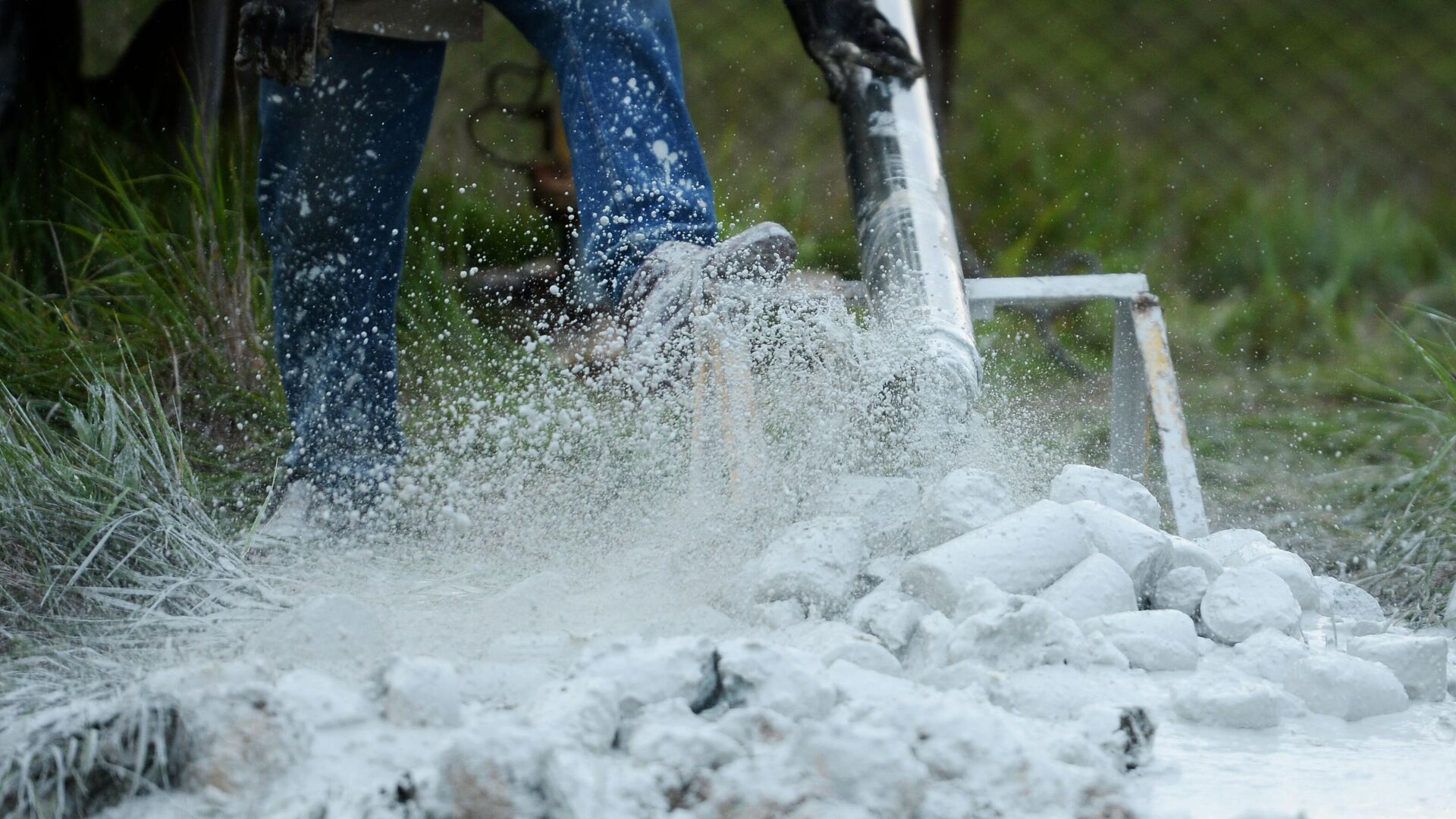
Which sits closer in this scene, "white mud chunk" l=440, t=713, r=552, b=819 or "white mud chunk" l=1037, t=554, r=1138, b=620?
"white mud chunk" l=440, t=713, r=552, b=819

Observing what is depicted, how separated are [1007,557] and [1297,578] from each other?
43cm

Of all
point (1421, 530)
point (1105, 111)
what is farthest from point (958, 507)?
point (1105, 111)

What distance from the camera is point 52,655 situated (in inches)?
59.8

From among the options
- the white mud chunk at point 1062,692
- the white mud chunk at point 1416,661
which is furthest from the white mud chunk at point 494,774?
the white mud chunk at point 1416,661

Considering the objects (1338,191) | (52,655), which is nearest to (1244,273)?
(1338,191)

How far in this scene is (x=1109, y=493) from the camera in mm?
1993

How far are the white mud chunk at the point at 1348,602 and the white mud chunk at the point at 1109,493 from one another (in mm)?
229

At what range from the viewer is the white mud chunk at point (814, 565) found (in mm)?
1702

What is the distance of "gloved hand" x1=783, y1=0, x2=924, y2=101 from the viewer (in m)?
2.58

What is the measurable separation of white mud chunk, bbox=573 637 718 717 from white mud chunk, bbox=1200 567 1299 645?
689 millimetres

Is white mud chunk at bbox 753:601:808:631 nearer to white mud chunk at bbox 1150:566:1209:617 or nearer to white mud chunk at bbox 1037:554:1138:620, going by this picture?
white mud chunk at bbox 1037:554:1138:620

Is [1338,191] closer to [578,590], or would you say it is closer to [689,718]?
[578,590]

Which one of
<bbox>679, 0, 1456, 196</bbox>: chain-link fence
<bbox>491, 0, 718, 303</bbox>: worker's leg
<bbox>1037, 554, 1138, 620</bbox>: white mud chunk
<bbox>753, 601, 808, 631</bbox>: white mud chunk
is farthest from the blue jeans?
<bbox>679, 0, 1456, 196</bbox>: chain-link fence

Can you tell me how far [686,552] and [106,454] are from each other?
775mm
